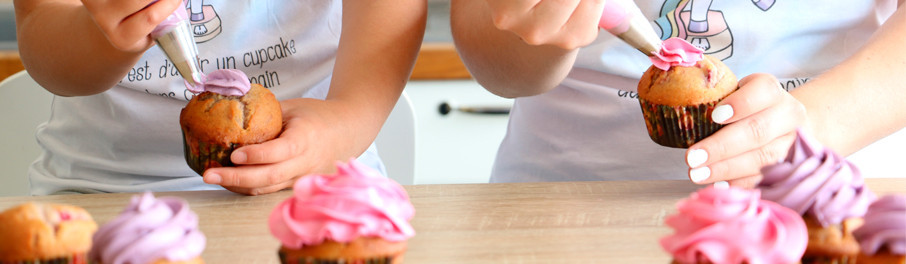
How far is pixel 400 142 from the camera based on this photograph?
196 centimetres

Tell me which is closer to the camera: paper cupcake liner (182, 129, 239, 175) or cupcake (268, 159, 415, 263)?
cupcake (268, 159, 415, 263)

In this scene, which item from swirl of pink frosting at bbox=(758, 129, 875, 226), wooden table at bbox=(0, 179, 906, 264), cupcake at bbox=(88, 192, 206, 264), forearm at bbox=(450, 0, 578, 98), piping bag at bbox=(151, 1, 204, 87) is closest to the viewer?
cupcake at bbox=(88, 192, 206, 264)

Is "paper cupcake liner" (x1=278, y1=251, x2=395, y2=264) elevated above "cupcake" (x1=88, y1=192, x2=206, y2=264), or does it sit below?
below

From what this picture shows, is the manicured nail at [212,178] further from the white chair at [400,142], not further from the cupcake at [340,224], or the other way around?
the white chair at [400,142]

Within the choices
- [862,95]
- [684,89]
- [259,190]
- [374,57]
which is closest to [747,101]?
[684,89]

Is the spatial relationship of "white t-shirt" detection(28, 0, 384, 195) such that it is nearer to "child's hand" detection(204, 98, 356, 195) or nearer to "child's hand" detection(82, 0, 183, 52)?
"child's hand" detection(204, 98, 356, 195)

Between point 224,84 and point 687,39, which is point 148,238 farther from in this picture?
point 687,39

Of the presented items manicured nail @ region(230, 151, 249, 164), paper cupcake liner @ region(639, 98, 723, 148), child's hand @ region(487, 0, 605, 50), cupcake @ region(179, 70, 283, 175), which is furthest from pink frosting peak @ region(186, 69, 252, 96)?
paper cupcake liner @ region(639, 98, 723, 148)

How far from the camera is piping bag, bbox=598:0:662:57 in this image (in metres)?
1.27

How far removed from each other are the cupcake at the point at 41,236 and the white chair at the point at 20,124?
1098 mm

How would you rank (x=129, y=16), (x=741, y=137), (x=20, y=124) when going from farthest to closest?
(x=20, y=124), (x=741, y=137), (x=129, y=16)

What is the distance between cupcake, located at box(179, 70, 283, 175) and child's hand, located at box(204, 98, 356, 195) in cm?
3

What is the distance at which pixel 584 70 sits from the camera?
1.74 metres

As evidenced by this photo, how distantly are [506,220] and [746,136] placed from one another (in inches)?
15.4
